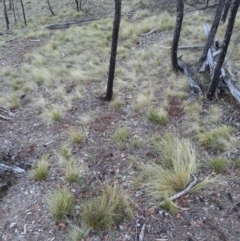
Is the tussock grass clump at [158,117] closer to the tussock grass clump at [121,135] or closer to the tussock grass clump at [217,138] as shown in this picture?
the tussock grass clump at [121,135]

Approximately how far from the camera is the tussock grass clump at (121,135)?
5771mm

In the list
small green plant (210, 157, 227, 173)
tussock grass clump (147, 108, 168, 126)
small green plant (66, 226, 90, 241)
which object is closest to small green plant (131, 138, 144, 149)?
tussock grass clump (147, 108, 168, 126)

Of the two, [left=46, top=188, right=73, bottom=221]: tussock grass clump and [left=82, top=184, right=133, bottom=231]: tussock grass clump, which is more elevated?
[left=82, top=184, right=133, bottom=231]: tussock grass clump

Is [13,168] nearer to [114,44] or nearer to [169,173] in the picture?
[169,173]

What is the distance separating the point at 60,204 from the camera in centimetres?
416

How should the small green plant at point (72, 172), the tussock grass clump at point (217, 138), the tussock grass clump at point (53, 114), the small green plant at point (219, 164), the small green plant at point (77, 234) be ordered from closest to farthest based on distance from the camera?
the small green plant at point (77, 234) → the small green plant at point (219, 164) → the small green plant at point (72, 172) → the tussock grass clump at point (217, 138) → the tussock grass clump at point (53, 114)

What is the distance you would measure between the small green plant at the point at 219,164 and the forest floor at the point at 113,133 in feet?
0.11

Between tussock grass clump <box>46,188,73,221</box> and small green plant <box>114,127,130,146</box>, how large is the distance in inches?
69.6

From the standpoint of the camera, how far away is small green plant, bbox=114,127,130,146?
18.9ft

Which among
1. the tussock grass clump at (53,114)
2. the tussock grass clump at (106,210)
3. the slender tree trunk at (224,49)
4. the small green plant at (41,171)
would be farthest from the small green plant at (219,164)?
the tussock grass clump at (53,114)

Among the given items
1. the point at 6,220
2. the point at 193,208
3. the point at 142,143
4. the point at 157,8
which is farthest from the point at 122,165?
the point at 157,8

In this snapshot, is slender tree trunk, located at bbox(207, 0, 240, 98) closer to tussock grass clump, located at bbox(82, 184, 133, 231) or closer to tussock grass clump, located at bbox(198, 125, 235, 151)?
tussock grass clump, located at bbox(198, 125, 235, 151)

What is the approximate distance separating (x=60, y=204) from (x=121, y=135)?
2.10 m

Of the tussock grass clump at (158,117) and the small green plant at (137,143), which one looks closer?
the small green plant at (137,143)
